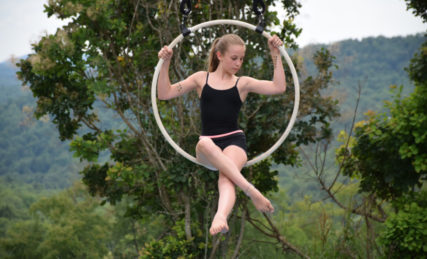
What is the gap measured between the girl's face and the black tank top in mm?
162

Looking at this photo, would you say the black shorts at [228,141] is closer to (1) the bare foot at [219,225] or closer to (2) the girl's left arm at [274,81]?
(2) the girl's left arm at [274,81]

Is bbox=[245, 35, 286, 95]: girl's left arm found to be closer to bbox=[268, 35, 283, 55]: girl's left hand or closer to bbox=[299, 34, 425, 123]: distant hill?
bbox=[268, 35, 283, 55]: girl's left hand

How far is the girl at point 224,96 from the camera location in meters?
2.85

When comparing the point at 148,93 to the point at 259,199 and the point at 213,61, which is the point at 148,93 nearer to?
the point at 213,61

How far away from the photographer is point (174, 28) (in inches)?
248

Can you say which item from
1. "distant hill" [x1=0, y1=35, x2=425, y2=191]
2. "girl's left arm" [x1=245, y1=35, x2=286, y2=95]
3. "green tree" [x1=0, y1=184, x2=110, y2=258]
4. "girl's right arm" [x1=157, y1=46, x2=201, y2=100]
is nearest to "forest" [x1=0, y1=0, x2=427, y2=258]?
"girl's right arm" [x1=157, y1=46, x2=201, y2=100]

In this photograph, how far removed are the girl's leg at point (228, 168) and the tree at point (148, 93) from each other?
2.80 meters

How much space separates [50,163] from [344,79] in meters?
25.9

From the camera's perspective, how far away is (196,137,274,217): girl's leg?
2.72 meters

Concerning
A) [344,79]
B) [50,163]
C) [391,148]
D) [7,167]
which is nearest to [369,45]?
[344,79]

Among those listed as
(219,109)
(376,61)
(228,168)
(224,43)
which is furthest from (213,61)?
(376,61)

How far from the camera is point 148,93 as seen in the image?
6.77 m

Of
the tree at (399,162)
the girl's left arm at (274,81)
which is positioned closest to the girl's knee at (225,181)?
the girl's left arm at (274,81)

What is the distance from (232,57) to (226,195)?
0.90 metres
